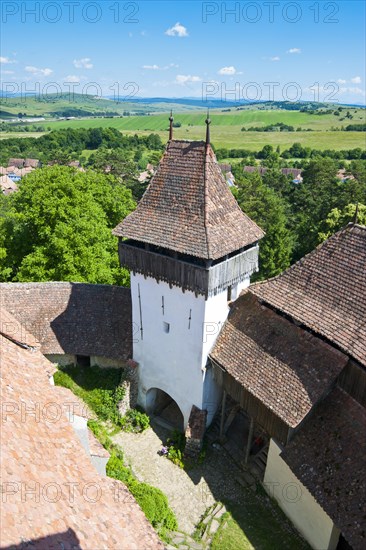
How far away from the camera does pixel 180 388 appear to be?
1919cm

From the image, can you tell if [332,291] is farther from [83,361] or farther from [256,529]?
[83,361]

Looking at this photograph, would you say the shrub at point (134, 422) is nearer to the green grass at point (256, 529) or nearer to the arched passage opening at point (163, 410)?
the arched passage opening at point (163, 410)

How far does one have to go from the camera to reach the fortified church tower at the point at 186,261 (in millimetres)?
16203

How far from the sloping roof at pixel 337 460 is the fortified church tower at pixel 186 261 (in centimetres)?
514

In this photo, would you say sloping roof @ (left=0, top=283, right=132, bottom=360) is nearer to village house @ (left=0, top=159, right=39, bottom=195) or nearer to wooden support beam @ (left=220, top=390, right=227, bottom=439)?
wooden support beam @ (left=220, top=390, right=227, bottom=439)

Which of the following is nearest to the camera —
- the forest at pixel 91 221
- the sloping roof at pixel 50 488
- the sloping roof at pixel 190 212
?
the sloping roof at pixel 50 488

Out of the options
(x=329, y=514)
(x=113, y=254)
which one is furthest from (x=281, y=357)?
(x=113, y=254)

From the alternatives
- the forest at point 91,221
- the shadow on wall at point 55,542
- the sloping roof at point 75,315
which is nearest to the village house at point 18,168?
the forest at point 91,221

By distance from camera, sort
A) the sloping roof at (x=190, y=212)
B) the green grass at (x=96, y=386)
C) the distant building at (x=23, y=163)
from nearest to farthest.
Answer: the sloping roof at (x=190, y=212)
the green grass at (x=96, y=386)
the distant building at (x=23, y=163)

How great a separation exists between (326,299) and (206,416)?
7.94m

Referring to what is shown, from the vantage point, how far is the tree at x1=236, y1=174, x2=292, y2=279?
36000mm

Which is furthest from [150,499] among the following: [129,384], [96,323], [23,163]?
[23,163]

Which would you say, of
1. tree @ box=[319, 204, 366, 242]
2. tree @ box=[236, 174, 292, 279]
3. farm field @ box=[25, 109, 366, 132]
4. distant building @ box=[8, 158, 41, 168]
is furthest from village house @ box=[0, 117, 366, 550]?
farm field @ box=[25, 109, 366, 132]

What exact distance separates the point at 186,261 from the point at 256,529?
34.4 ft
